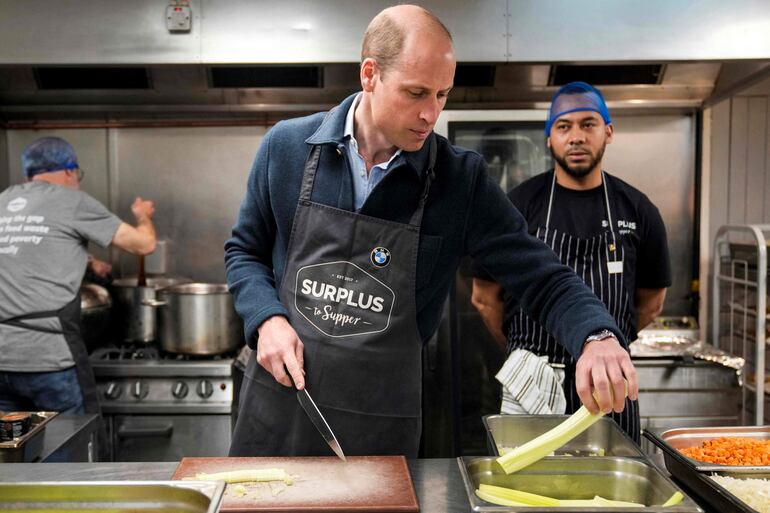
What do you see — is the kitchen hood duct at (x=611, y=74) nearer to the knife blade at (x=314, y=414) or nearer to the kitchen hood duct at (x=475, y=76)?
the kitchen hood duct at (x=475, y=76)

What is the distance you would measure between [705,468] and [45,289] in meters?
2.72

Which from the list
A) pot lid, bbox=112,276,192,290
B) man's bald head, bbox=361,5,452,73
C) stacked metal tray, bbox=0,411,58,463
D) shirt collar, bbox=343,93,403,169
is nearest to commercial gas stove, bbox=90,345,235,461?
pot lid, bbox=112,276,192,290

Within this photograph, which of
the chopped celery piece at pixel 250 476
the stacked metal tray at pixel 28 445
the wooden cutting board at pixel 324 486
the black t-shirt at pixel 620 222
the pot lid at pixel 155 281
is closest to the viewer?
the wooden cutting board at pixel 324 486

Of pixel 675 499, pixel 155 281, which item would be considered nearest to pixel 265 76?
pixel 155 281

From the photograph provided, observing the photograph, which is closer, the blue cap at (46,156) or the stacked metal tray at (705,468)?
the stacked metal tray at (705,468)

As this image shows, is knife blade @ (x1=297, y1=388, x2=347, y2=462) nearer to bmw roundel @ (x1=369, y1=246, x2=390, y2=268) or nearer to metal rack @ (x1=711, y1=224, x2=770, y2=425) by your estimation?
bmw roundel @ (x1=369, y1=246, x2=390, y2=268)

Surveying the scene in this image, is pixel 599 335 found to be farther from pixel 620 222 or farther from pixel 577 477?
pixel 620 222

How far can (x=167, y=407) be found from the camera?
332 cm

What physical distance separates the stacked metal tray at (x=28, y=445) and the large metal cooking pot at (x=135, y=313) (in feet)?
4.86

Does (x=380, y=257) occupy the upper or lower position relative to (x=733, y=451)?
upper

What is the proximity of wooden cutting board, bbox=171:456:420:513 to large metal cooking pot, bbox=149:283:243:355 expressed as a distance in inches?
78.5

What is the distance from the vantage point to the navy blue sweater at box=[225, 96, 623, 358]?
5.90ft

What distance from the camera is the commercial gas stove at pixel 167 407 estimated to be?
131 inches

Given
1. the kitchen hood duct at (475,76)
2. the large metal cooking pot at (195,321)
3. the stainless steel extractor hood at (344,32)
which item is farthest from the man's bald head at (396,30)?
the kitchen hood duct at (475,76)
